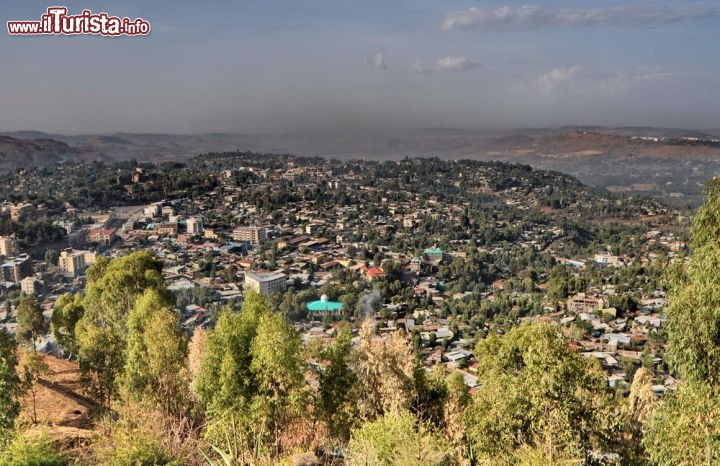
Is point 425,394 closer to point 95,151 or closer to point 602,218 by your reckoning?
point 602,218

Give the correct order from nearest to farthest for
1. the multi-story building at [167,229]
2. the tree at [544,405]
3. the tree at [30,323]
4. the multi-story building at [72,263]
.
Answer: the tree at [544,405], the tree at [30,323], the multi-story building at [72,263], the multi-story building at [167,229]

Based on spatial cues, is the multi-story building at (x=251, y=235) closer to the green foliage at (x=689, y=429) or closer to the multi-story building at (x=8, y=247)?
the multi-story building at (x=8, y=247)

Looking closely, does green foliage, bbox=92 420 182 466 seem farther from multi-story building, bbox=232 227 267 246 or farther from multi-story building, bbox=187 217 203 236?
multi-story building, bbox=187 217 203 236

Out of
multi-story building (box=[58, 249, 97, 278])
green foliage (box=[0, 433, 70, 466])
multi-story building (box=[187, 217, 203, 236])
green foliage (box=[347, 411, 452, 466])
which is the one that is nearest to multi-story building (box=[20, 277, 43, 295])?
multi-story building (box=[58, 249, 97, 278])

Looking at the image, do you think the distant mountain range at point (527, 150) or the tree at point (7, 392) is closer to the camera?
the tree at point (7, 392)

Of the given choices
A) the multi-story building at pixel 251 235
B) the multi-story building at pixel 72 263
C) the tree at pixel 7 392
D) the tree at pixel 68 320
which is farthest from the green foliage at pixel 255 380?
the multi-story building at pixel 251 235

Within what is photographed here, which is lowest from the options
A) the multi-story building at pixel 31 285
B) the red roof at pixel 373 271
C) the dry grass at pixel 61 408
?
the red roof at pixel 373 271

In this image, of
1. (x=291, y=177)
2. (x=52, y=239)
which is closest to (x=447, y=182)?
(x=291, y=177)

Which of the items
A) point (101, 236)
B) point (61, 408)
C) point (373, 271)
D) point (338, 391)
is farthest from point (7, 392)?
point (101, 236)
